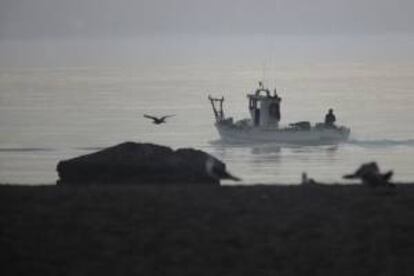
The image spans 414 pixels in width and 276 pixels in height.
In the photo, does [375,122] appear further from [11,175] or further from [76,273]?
[76,273]

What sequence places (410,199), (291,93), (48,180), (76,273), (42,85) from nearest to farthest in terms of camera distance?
(76,273)
(410,199)
(48,180)
(291,93)
(42,85)

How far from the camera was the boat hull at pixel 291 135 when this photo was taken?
6754cm

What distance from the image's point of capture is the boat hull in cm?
6754

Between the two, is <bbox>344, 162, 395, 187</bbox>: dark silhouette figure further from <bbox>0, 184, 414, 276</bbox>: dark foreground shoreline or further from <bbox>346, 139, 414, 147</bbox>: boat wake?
<bbox>346, 139, 414, 147</bbox>: boat wake

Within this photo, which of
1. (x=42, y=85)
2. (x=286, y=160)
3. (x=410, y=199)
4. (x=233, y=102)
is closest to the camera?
(x=410, y=199)

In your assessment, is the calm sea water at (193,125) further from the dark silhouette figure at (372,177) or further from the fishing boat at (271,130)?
the dark silhouette figure at (372,177)

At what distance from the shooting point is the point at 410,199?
13242 millimetres

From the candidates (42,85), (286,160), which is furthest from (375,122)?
(42,85)

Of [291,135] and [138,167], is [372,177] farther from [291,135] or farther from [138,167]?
[291,135]

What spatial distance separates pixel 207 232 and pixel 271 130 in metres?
56.5

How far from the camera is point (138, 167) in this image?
17.3m

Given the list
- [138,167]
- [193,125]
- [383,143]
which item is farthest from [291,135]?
[138,167]

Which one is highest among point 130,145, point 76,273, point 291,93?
point 291,93

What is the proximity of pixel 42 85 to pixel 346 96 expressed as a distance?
53.4 m
